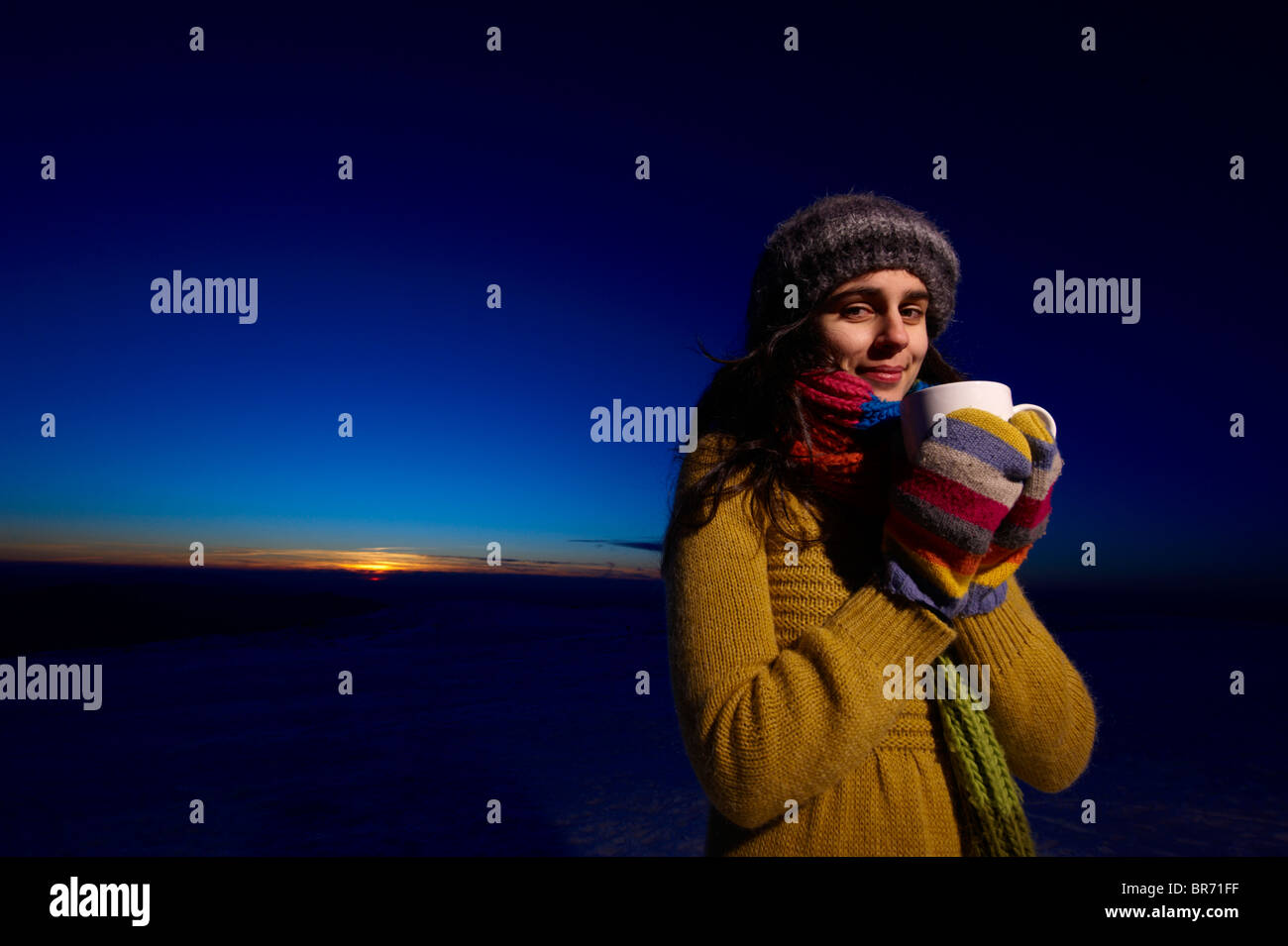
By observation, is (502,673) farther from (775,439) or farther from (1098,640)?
(1098,640)

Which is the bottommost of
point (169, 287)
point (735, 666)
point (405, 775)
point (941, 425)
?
point (405, 775)

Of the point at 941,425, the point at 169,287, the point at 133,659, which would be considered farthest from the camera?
the point at 133,659

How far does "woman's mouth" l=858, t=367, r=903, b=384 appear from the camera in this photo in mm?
1268

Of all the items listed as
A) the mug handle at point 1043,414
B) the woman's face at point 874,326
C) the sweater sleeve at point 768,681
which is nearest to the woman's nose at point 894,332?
the woman's face at point 874,326

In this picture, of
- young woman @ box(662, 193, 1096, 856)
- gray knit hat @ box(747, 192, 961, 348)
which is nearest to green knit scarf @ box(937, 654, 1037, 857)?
young woman @ box(662, 193, 1096, 856)

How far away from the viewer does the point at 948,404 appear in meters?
1.03

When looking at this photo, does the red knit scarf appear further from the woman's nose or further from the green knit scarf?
the green knit scarf

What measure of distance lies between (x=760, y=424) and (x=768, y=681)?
507mm

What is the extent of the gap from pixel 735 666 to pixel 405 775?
3.63 metres

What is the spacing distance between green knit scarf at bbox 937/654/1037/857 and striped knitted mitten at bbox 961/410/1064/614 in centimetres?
17

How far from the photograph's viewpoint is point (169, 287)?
12.4ft

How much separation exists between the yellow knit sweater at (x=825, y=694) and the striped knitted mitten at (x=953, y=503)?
1.8 inches

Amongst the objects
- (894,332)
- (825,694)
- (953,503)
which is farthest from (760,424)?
(825,694)
